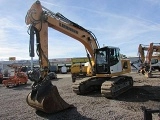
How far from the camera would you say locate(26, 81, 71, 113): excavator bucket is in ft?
27.2

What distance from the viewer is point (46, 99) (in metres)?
8.28

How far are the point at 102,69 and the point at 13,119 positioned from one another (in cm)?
629

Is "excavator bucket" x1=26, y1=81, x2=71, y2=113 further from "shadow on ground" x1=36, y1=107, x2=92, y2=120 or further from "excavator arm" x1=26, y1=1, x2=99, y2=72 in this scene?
"excavator arm" x1=26, y1=1, x2=99, y2=72

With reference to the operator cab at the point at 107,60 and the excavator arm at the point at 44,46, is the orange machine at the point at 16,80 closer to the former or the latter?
the excavator arm at the point at 44,46

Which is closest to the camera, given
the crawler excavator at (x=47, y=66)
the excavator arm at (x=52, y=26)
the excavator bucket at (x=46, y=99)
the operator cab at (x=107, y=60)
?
the excavator bucket at (x=46, y=99)

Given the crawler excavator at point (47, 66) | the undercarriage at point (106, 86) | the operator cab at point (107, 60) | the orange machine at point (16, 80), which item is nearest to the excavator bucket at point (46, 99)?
the crawler excavator at point (47, 66)

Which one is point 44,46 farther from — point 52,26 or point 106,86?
point 106,86

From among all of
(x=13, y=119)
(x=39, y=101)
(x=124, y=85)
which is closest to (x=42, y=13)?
(x=39, y=101)

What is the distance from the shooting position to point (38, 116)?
8477mm

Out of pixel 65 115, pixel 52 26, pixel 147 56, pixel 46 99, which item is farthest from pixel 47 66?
pixel 147 56

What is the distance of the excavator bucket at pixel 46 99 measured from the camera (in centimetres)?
830

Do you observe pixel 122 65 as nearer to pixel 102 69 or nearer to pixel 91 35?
pixel 102 69

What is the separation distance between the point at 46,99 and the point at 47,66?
6.02ft

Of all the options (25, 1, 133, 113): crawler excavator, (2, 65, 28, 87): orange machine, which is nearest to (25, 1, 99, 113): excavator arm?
(25, 1, 133, 113): crawler excavator
